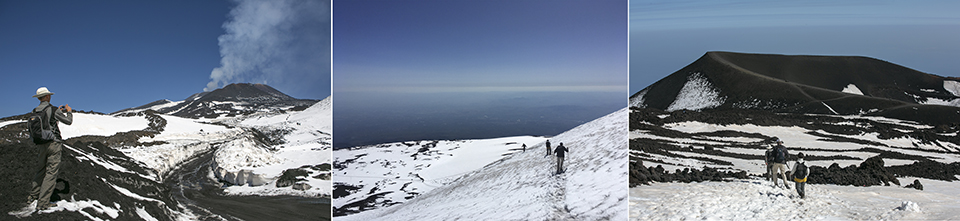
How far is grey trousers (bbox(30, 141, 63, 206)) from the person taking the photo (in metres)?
A: 2.79

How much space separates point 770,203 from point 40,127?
7.63 m

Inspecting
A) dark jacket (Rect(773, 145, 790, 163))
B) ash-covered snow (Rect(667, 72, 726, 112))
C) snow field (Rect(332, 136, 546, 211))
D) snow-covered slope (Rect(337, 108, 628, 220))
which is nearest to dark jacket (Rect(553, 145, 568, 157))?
snow-covered slope (Rect(337, 108, 628, 220))

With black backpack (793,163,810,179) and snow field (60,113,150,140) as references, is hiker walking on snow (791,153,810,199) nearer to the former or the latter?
black backpack (793,163,810,179)

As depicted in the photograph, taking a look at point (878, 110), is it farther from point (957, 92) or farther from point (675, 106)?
point (957, 92)

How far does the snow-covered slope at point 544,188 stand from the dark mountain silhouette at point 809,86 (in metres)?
25.0

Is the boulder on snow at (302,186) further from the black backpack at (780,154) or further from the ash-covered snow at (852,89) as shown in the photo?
the ash-covered snow at (852,89)

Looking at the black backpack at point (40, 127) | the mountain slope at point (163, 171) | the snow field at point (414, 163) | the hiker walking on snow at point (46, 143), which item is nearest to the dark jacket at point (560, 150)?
the snow field at point (414, 163)

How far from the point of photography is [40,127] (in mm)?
2682

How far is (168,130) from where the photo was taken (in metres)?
7.67

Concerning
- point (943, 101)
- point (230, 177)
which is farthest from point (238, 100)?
point (943, 101)

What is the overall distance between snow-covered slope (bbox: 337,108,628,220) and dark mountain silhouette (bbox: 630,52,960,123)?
82.1 feet

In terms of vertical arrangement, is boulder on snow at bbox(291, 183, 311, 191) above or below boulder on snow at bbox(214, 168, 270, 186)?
below

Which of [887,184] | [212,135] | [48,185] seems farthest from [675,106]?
[48,185]

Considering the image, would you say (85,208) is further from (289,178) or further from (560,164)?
(289,178)
